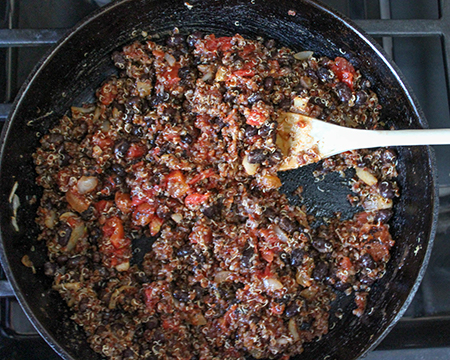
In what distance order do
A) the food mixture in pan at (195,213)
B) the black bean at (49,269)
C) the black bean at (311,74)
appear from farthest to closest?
the black bean at (311,74) < the food mixture in pan at (195,213) < the black bean at (49,269)

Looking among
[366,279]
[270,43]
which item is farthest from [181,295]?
[270,43]

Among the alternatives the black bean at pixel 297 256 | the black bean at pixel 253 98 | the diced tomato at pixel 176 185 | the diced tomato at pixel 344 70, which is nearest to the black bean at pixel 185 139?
the diced tomato at pixel 176 185

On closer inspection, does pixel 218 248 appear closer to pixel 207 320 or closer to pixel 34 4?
pixel 207 320

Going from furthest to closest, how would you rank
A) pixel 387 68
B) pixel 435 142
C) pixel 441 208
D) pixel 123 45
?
pixel 441 208 < pixel 123 45 < pixel 387 68 < pixel 435 142

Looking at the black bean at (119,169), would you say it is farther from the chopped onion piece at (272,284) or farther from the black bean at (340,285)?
the black bean at (340,285)

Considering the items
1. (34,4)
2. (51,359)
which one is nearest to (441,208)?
(51,359)

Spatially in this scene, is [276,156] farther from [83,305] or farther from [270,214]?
[83,305]

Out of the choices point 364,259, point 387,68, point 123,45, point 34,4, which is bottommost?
point 364,259
